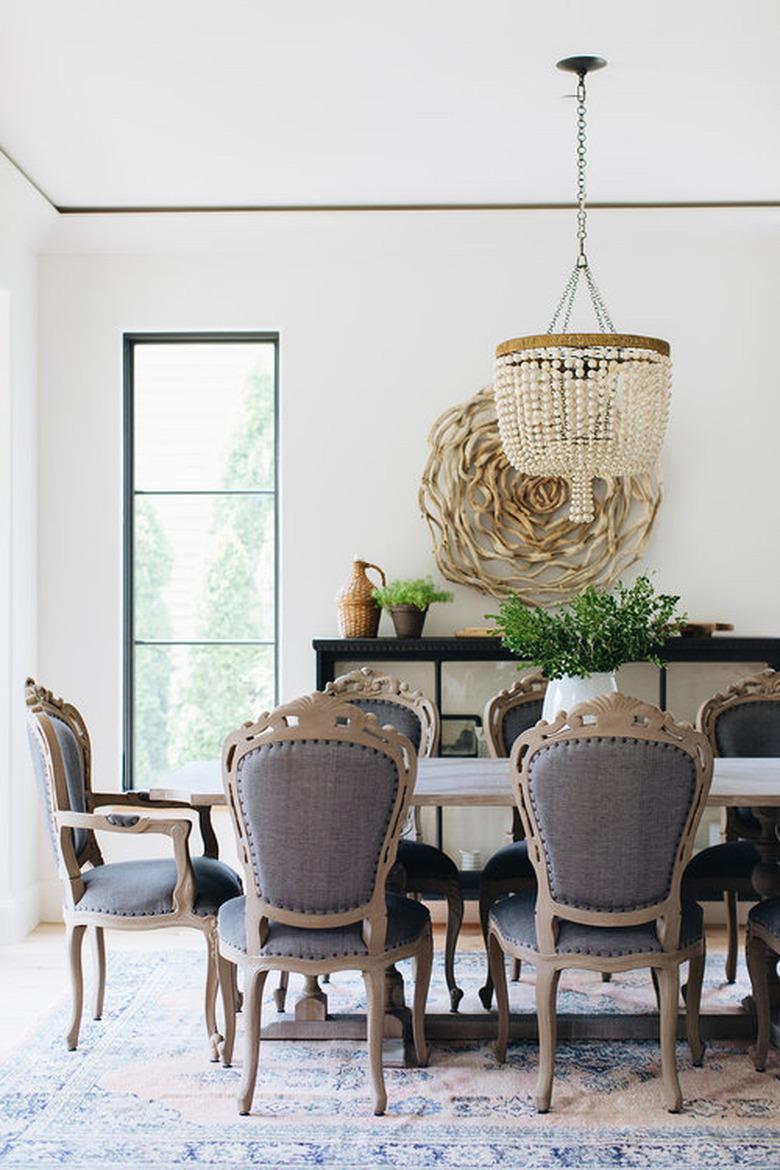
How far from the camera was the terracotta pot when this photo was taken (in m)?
5.29

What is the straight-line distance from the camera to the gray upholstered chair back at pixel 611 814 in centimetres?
320

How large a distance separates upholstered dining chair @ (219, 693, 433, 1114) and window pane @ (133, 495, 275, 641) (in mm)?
2453

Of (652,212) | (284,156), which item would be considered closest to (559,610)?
(652,212)

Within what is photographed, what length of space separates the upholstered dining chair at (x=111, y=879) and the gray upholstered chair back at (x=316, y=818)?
540mm

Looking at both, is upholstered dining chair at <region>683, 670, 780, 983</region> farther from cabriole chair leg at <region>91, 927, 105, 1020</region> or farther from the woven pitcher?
cabriole chair leg at <region>91, 927, 105, 1020</region>

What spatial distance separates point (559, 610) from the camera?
527 cm

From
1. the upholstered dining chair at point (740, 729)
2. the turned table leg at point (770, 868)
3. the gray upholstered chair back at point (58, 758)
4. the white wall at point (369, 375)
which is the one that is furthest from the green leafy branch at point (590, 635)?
the white wall at point (369, 375)

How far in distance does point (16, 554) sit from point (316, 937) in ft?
8.56

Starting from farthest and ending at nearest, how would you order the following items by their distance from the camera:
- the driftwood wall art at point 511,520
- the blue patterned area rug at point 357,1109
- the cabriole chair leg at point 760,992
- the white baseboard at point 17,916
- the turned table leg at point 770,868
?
1. the driftwood wall art at point 511,520
2. the white baseboard at point 17,916
3. the turned table leg at point 770,868
4. the cabriole chair leg at point 760,992
5. the blue patterned area rug at point 357,1109

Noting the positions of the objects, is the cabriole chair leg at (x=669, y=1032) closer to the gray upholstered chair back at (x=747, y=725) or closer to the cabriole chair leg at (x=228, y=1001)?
the cabriole chair leg at (x=228, y=1001)

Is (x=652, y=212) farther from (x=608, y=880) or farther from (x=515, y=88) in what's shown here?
(x=608, y=880)

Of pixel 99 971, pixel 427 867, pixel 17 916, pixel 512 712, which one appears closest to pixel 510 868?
pixel 427 867

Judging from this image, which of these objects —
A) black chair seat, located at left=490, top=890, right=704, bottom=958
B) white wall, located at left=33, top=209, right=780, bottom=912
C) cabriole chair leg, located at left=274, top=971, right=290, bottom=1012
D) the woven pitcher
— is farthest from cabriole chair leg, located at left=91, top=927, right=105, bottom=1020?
the woven pitcher

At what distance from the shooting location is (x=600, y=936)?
3.33 m
